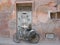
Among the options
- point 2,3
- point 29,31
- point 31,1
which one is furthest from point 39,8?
point 2,3

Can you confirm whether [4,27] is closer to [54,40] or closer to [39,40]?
[39,40]

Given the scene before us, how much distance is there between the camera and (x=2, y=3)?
14.2 meters

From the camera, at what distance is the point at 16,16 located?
14242mm

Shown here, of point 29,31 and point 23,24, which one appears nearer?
point 29,31

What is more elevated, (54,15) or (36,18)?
(54,15)

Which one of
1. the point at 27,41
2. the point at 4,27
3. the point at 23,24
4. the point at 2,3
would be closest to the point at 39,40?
the point at 27,41

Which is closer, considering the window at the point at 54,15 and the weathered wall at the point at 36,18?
the weathered wall at the point at 36,18

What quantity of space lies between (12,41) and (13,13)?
1.92m

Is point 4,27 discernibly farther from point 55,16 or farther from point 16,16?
point 55,16

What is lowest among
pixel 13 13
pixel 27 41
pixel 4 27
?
pixel 27 41

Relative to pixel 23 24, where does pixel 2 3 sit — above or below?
above

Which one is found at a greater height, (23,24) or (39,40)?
(23,24)

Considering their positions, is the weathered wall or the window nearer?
the weathered wall

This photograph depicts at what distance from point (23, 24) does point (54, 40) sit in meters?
2.49
